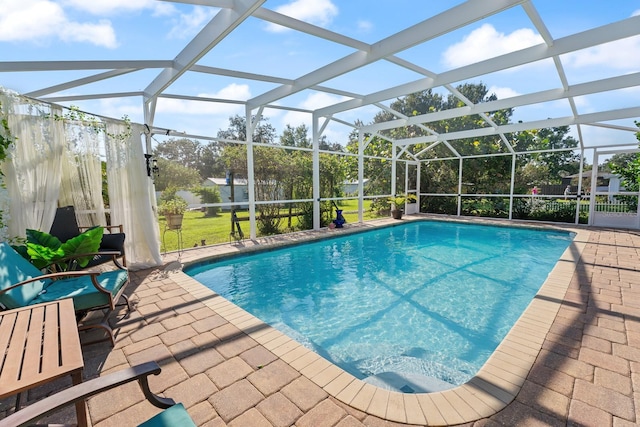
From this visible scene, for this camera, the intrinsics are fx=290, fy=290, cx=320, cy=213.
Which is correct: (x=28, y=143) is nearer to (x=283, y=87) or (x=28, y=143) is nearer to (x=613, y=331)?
(x=283, y=87)

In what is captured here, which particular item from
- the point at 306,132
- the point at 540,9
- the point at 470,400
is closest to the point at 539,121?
the point at 540,9

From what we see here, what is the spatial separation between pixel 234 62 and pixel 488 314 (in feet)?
18.2

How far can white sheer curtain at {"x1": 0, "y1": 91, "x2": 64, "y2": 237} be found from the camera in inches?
141

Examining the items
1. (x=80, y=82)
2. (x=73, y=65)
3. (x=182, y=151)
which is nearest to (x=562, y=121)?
(x=182, y=151)

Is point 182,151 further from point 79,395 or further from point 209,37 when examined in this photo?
point 79,395

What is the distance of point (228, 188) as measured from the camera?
7418 mm

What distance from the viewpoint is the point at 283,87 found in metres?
6.30

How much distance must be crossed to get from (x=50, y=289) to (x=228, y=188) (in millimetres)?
4783

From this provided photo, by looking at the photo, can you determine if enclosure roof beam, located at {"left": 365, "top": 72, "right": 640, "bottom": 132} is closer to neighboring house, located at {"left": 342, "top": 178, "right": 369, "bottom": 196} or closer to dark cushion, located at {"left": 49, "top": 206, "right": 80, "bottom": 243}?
neighboring house, located at {"left": 342, "top": 178, "right": 369, "bottom": 196}

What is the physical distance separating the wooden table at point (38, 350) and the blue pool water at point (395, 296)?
87.2 inches

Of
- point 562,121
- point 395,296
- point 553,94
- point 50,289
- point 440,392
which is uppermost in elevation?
point 553,94

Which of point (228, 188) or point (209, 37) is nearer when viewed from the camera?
point (209, 37)

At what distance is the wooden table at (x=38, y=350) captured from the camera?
1.24 meters

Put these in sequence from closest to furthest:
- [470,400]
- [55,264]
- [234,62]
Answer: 1. [470,400]
2. [55,264]
3. [234,62]
